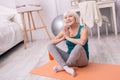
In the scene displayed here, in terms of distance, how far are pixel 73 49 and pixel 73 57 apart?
0.23 ft

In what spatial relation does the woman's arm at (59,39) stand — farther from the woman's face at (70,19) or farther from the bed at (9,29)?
the bed at (9,29)

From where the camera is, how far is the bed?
3.27 meters

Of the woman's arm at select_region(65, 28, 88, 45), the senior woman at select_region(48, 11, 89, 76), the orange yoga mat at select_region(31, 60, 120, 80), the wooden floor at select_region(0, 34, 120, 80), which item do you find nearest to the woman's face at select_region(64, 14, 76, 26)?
the senior woman at select_region(48, 11, 89, 76)

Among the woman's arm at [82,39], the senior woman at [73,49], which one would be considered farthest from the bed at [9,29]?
the woman's arm at [82,39]

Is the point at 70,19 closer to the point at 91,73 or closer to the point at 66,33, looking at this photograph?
the point at 66,33

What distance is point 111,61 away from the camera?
235 centimetres

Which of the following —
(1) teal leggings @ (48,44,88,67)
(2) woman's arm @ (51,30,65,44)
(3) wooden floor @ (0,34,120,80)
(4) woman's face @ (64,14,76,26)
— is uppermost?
(4) woman's face @ (64,14,76,26)

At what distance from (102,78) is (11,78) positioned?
3.73 ft

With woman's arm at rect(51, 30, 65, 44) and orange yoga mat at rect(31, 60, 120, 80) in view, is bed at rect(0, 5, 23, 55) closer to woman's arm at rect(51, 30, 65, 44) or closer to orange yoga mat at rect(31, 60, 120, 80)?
woman's arm at rect(51, 30, 65, 44)

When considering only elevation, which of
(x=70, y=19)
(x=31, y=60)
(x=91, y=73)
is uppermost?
(x=70, y=19)

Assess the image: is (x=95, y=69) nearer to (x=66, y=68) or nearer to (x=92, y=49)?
(x=66, y=68)

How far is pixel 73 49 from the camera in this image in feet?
5.69

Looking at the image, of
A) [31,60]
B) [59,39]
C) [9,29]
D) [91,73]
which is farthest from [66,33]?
[9,29]

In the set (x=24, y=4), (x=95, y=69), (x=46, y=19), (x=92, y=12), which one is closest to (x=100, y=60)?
(x=95, y=69)
